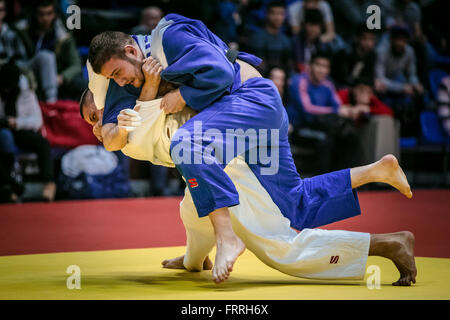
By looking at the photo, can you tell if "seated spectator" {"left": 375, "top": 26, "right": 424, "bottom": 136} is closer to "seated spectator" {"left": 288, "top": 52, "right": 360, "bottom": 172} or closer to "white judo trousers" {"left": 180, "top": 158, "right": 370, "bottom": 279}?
"seated spectator" {"left": 288, "top": 52, "right": 360, "bottom": 172}

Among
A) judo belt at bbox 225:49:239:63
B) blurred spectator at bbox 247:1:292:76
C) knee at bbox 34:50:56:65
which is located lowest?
judo belt at bbox 225:49:239:63

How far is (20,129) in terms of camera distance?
541cm

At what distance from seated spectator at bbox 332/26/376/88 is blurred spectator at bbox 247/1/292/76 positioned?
0.61 m

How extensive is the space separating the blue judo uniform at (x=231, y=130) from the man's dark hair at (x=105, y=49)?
0.46ft

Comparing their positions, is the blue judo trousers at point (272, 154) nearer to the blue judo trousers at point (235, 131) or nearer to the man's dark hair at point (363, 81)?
the blue judo trousers at point (235, 131)

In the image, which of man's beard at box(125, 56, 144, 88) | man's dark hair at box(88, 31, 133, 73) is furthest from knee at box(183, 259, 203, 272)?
man's dark hair at box(88, 31, 133, 73)

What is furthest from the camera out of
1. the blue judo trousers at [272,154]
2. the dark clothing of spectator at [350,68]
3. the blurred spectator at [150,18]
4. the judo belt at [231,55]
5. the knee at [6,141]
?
the dark clothing of spectator at [350,68]

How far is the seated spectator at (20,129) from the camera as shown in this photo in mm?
5344

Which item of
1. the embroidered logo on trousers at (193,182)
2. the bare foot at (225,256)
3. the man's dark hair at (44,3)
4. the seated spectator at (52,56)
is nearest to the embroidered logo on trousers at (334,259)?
the bare foot at (225,256)

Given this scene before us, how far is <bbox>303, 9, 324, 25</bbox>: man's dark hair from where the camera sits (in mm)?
6898

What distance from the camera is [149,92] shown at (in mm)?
2568

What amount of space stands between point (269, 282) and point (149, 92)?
2.80 ft
